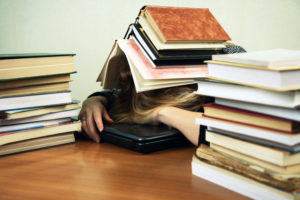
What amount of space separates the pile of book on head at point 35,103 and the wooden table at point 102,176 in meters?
0.04

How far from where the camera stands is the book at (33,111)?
0.95 meters

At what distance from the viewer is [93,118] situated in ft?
3.71

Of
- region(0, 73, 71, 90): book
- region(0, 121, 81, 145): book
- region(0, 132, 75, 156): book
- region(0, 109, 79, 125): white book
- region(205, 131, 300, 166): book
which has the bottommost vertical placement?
region(0, 132, 75, 156): book

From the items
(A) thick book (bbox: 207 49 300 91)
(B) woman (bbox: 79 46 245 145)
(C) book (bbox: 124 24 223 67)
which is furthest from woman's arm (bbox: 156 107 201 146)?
(A) thick book (bbox: 207 49 300 91)

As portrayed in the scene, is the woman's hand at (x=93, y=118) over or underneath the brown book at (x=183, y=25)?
underneath

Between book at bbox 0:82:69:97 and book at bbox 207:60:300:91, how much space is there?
0.52 metres

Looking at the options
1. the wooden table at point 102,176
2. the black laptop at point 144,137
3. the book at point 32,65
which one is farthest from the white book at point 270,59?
the book at point 32,65

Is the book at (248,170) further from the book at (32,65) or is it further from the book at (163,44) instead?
the book at (32,65)

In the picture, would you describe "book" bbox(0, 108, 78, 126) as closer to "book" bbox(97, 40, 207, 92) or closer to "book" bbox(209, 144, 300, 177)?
"book" bbox(97, 40, 207, 92)

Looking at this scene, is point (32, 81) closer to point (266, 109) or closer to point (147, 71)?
point (147, 71)

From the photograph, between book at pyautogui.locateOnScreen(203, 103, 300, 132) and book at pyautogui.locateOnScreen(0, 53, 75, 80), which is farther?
book at pyautogui.locateOnScreen(0, 53, 75, 80)

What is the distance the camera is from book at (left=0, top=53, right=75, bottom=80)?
93cm

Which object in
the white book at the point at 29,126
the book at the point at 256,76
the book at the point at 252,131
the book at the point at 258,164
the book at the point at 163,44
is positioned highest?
the book at the point at 163,44

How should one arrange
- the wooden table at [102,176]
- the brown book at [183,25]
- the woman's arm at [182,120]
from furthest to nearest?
the brown book at [183,25] → the woman's arm at [182,120] → the wooden table at [102,176]
